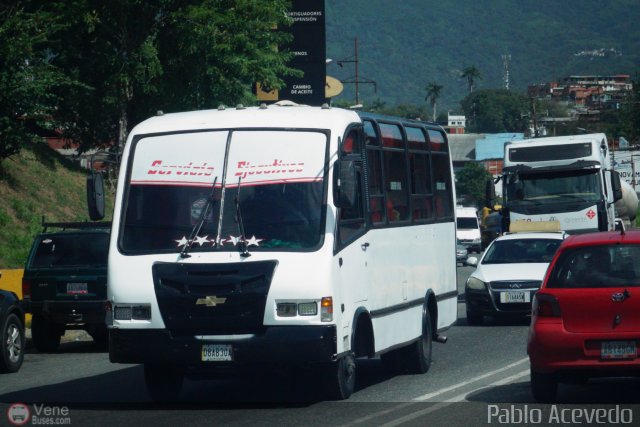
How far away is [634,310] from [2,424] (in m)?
5.84

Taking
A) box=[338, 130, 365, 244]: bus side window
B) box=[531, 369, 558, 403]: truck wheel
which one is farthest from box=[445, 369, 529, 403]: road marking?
box=[338, 130, 365, 244]: bus side window

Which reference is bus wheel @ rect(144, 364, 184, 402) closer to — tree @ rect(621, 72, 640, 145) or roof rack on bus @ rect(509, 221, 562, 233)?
roof rack on bus @ rect(509, 221, 562, 233)

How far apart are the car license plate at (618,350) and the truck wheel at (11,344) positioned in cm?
831

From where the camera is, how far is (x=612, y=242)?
12.5 meters

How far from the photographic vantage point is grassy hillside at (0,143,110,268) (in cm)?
3519

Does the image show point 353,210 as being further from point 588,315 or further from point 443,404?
point 588,315

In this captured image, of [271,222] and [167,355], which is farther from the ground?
[271,222]

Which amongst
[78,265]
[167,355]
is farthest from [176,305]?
[78,265]

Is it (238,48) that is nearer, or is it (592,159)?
(592,159)

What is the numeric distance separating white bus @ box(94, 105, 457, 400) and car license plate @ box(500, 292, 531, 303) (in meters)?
9.61

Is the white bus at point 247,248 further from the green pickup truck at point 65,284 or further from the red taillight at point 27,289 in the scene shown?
the red taillight at point 27,289

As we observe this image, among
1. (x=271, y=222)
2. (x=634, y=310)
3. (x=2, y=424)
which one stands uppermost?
(x=271, y=222)

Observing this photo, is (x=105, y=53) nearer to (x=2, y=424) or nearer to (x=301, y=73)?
(x=301, y=73)

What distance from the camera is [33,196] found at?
132 ft
